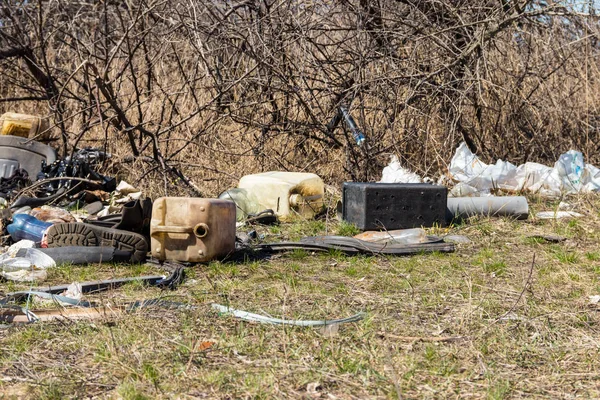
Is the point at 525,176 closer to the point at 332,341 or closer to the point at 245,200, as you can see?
the point at 245,200

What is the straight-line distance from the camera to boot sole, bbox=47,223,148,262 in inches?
184

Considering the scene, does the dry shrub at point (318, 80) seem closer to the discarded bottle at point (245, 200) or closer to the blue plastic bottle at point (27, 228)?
the discarded bottle at point (245, 200)

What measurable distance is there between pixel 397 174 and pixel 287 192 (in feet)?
4.95

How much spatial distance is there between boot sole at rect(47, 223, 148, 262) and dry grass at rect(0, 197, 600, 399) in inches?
6.8

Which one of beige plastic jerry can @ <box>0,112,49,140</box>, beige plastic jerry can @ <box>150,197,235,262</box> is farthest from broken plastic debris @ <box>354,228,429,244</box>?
beige plastic jerry can @ <box>0,112,49,140</box>

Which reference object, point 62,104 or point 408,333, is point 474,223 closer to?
point 408,333

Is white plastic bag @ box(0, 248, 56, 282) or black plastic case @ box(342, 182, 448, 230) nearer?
white plastic bag @ box(0, 248, 56, 282)

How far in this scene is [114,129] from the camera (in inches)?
312

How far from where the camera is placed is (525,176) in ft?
24.3

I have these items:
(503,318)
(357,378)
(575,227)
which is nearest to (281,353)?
(357,378)

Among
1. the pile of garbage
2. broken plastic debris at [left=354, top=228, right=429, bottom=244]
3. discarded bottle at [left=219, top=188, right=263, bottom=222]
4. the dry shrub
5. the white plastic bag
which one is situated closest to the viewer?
the white plastic bag

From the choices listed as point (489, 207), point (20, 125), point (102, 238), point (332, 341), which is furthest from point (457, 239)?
point (20, 125)

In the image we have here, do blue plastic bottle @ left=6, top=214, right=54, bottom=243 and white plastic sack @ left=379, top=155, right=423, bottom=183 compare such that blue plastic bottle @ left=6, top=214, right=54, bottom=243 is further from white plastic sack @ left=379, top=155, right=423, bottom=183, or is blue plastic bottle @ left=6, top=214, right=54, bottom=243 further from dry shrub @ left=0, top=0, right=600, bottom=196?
white plastic sack @ left=379, top=155, right=423, bottom=183

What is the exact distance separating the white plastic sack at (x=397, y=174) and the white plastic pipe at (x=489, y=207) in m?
0.93
